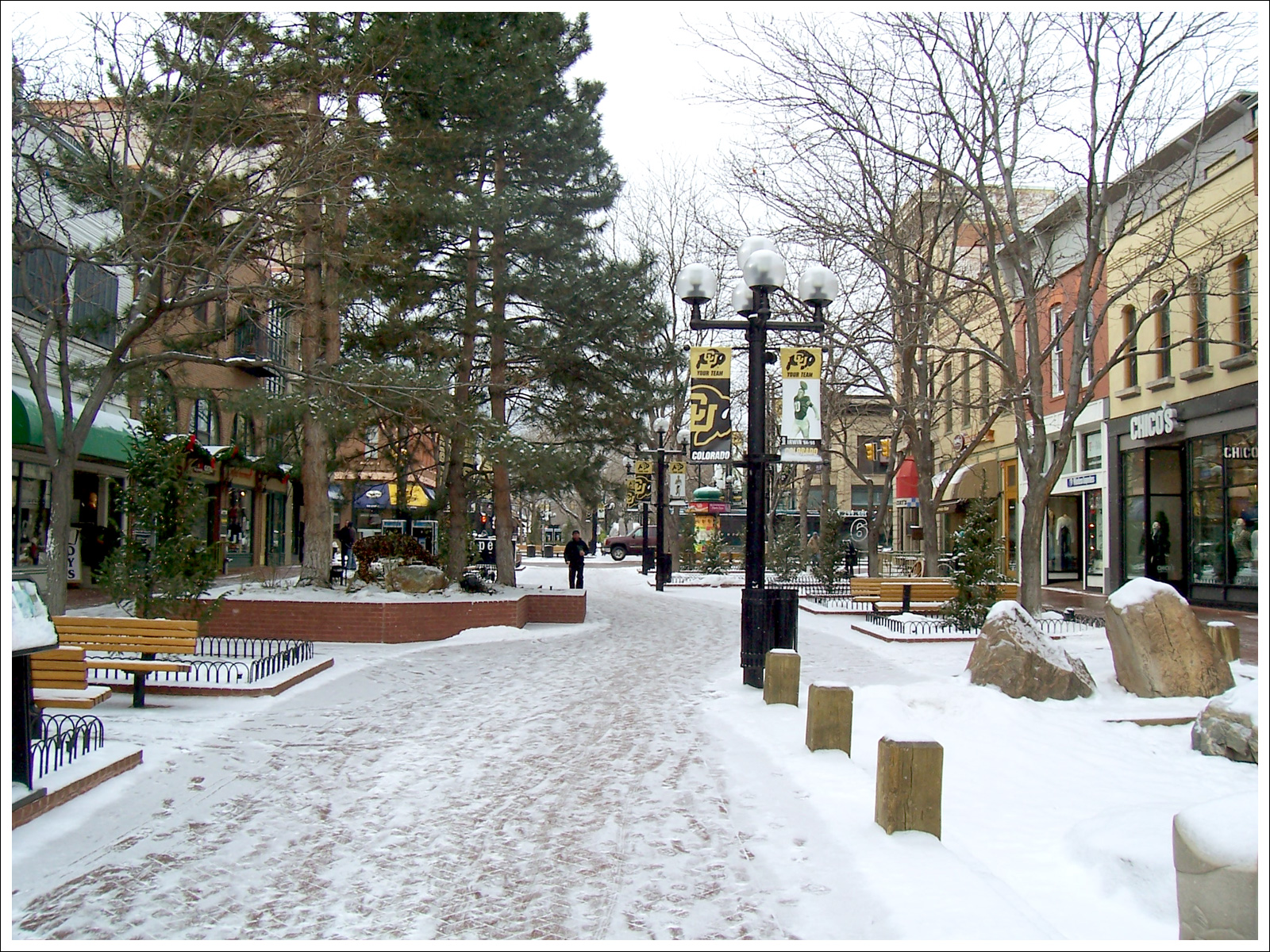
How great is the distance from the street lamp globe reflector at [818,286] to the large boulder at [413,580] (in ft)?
29.9

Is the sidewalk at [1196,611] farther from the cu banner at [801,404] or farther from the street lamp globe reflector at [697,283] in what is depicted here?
the street lamp globe reflector at [697,283]

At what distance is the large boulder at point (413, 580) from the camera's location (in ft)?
57.5

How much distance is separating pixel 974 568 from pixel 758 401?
6960 mm

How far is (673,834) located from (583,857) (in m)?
0.65

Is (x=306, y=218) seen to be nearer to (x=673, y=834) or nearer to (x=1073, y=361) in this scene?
(x=1073, y=361)

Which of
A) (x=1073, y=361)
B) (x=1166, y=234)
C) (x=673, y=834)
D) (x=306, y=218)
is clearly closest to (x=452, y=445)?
(x=306, y=218)

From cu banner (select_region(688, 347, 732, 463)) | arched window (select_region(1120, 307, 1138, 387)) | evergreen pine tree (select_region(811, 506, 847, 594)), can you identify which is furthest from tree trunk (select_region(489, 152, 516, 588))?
arched window (select_region(1120, 307, 1138, 387))

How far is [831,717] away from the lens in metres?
7.51

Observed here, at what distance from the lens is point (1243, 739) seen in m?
7.79

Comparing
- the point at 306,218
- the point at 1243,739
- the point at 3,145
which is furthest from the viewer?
the point at 306,218

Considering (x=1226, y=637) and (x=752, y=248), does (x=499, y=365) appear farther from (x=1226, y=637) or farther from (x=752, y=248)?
(x=1226, y=637)

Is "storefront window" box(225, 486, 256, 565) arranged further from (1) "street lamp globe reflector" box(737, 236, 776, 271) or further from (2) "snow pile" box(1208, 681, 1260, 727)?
(2) "snow pile" box(1208, 681, 1260, 727)

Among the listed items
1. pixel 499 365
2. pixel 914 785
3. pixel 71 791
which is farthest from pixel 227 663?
pixel 499 365

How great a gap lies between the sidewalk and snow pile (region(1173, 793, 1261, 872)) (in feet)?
26.1
